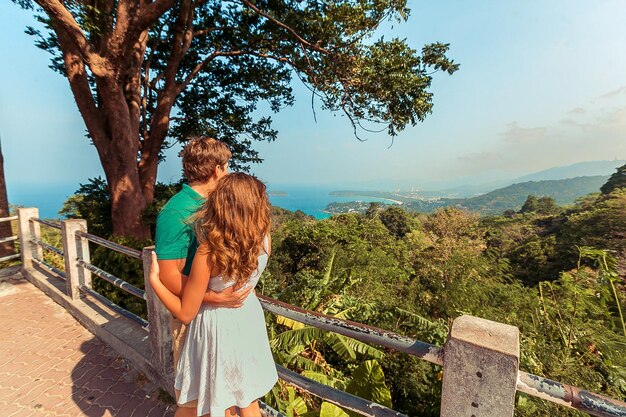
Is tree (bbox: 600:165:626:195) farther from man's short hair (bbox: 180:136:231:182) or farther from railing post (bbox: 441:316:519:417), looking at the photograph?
man's short hair (bbox: 180:136:231:182)

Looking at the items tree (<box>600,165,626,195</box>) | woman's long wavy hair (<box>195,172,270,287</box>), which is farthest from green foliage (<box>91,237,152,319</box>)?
tree (<box>600,165,626,195</box>)

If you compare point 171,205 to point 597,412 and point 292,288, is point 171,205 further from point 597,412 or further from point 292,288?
point 292,288

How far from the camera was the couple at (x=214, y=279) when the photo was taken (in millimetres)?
1386

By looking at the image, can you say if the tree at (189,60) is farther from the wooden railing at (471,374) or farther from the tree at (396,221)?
the tree at (396,221)

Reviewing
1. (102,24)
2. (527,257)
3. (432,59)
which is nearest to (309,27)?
(432,59)

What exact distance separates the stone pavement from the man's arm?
1.88 metres

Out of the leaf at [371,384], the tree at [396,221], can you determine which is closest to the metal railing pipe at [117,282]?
the leaf at [371,384]

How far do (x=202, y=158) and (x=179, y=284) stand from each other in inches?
25.9

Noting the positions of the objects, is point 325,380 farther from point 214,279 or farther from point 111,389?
point 214,279

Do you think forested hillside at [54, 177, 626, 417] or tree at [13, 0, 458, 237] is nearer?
forested hillside at [54, 177, 626, 417]

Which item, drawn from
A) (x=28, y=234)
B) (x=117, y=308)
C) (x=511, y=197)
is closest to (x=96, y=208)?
(x=28, y=234)

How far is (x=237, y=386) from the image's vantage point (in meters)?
1.59

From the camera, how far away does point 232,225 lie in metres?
1.37

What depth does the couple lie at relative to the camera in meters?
1.39
